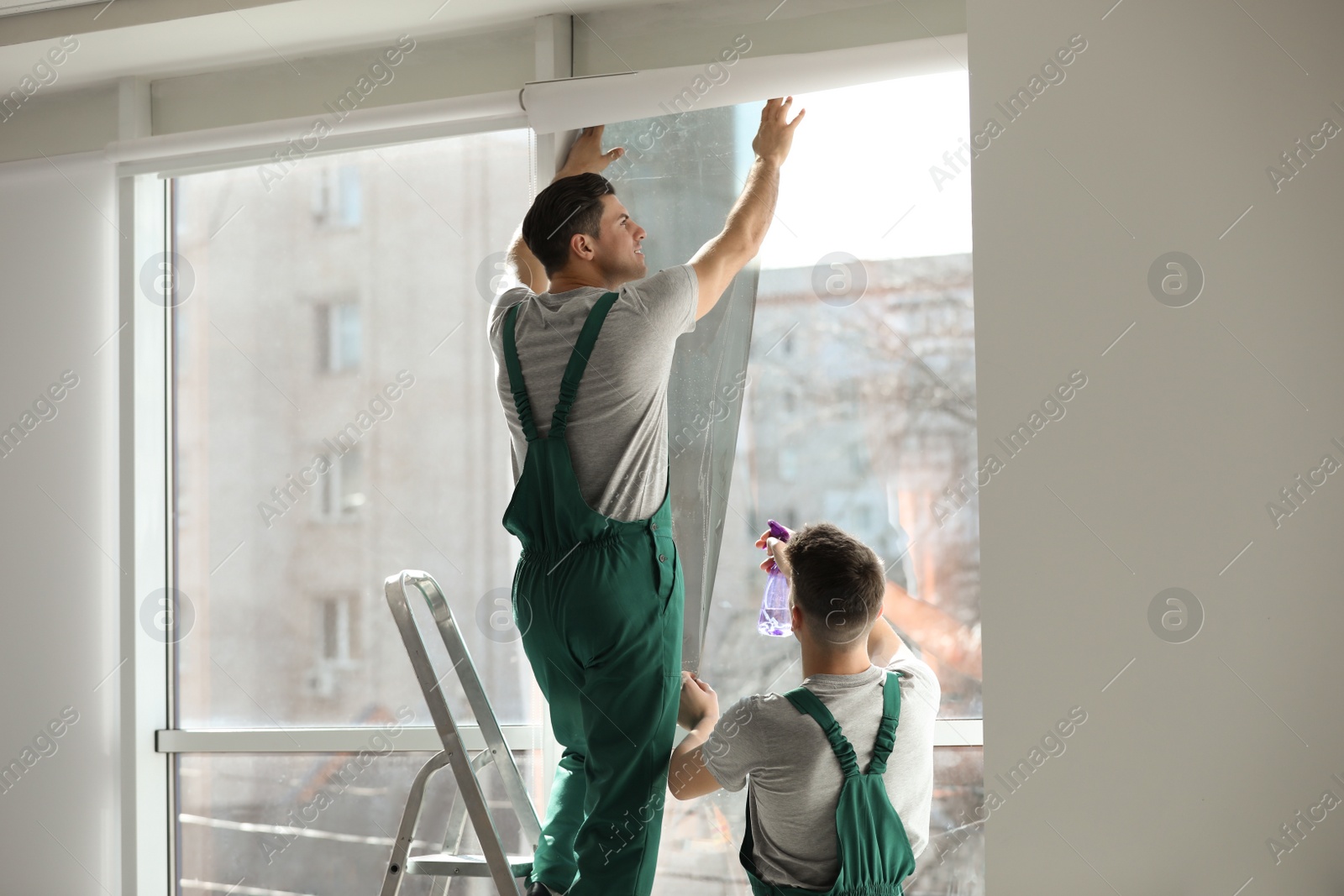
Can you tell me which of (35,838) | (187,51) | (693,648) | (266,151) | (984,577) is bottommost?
(35,838)

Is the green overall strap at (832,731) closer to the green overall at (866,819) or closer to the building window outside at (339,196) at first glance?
the green overall at (866,819)

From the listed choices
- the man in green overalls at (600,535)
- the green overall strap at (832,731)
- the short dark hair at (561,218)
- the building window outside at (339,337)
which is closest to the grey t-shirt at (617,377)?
the man in green overalls at (600,535)

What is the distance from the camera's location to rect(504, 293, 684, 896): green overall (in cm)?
167

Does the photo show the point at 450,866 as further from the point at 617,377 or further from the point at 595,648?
the point at 617,377

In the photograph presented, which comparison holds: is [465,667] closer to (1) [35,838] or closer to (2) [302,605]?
(2) [302,605]

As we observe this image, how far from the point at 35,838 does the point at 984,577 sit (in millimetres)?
2493

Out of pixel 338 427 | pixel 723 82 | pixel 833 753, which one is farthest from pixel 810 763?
pixel 338 427

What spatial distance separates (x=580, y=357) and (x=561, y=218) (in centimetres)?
32

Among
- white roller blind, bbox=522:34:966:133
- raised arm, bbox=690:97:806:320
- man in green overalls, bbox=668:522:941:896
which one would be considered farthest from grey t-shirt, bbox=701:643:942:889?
white roller blind, bbox=522:34:966:133

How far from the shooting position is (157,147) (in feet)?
8.32

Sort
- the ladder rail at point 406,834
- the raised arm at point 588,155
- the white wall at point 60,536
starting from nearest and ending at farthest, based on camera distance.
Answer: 1. the ladder rail at point 406,834
2. the raised arm at point 588,155
3. the white wall at point 60,536

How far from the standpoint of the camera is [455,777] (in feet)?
6.13

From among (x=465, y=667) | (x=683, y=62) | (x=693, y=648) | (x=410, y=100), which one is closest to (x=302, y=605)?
(x=465, y=667)

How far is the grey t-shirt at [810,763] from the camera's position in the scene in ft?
5.20
